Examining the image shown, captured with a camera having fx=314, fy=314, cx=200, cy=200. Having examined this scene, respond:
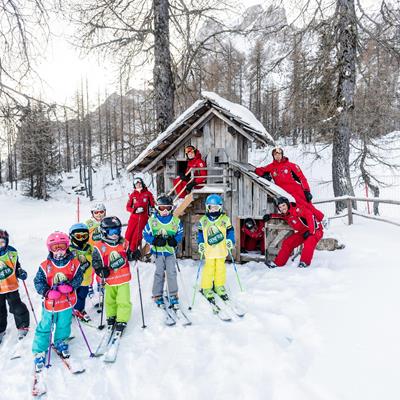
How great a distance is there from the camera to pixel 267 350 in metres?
3.92

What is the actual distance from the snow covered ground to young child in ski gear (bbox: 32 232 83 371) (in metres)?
0.31

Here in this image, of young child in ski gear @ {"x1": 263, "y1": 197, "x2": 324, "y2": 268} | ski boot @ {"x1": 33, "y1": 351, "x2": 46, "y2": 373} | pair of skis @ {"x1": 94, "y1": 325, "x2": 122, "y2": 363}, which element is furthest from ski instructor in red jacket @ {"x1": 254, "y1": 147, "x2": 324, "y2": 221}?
ski boot @ {"x1": 33, "y1": 351, "x2": 46, "y2": 373}

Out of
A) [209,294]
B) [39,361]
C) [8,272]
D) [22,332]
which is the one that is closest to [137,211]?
[209,294]

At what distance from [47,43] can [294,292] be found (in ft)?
20.7

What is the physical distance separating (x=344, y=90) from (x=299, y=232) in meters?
6.94

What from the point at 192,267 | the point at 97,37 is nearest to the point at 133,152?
the point at 97,37

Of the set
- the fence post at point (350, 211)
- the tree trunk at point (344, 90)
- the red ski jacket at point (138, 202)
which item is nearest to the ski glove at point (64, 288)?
the red ski jacket at point (138, 202)

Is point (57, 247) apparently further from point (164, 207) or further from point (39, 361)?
point (164, 207)

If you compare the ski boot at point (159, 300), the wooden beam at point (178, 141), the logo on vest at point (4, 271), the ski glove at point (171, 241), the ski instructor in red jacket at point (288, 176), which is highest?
the wooden beam at point (178, 141)

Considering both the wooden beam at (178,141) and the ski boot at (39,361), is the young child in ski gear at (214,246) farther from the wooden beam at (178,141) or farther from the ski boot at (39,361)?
the wooden beam at (178,141)

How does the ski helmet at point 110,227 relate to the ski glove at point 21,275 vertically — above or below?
above

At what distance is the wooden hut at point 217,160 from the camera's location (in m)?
7.43

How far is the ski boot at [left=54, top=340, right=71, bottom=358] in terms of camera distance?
4.15 m

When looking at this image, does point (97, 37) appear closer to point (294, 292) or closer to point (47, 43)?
point (47, 43)
